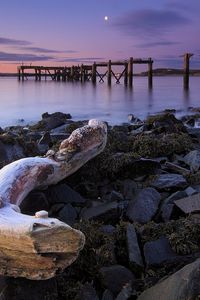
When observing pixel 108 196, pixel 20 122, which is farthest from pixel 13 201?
pixel 20 122

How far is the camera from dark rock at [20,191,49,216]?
4.86 metres

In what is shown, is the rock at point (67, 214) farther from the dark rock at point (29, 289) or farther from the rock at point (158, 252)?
the dark rock at point (29, 289)

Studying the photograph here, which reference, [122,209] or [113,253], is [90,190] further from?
[113,253]

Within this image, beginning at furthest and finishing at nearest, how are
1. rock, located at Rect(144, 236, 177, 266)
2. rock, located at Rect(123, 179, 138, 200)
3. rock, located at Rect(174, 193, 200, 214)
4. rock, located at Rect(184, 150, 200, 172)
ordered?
rock, located at Rect(184, 150, 200, 172) < rock, located at Rect(123, 179, 138, 200) < rock, located at Rect(174, 193, 200, 214) < rock, located at Rect(144, 236, 177, 266)

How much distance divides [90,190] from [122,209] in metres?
0.86

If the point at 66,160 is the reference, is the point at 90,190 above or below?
below

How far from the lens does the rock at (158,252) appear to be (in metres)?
3.66

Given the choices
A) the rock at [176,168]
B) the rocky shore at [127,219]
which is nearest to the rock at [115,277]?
the rocky shore at [127,219]

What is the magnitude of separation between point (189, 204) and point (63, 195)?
143 centimetres

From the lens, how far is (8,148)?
6.61 metres

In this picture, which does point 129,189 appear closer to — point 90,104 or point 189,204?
point 189,204

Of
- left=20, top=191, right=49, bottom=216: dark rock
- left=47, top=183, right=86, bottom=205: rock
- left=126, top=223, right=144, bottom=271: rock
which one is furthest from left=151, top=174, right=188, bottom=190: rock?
left=126, top=223, right=144, bottom=271: rock

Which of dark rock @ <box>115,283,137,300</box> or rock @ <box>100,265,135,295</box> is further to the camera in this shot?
rock @ <box>100,265,135,295</box>

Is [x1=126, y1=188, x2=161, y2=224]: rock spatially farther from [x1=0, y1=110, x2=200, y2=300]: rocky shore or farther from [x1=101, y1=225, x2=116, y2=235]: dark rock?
[x1=101, y1=225, x2=116, y2=235]: dark rock
